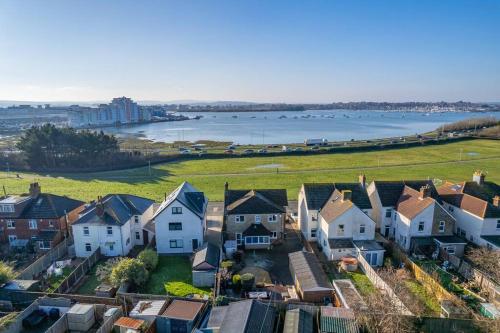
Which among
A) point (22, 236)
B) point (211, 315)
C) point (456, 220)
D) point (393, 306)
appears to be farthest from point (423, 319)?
point (22, 236)

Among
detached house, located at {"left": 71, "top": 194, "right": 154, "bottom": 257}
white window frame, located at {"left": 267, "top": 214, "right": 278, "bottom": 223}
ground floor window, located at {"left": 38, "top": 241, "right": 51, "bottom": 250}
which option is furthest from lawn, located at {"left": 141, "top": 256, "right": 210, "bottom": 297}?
ground floor window, located at {"left": 38, "top": 241, "right": 51, "bottom": 250}

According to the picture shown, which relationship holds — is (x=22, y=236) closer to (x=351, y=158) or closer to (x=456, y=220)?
(x=456, y=220)

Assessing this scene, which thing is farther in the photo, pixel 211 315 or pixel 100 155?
pixel 100 155

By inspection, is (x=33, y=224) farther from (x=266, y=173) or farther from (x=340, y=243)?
(x=266, y=173)

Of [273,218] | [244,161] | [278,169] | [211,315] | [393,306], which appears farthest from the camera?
[244,161]

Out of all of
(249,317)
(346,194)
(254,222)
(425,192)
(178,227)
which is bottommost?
(249,317)

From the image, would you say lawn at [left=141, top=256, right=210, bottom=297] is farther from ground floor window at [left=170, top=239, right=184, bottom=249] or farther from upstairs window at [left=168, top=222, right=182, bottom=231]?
upstairs window at [left=168, top=222, right=182, bottom=231]

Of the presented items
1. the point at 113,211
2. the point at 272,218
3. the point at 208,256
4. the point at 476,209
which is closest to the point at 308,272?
the point at 208,256
